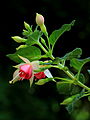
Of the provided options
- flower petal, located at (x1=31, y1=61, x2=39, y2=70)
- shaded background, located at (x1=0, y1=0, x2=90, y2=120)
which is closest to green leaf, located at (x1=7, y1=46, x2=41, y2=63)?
flower petal, located at (x1=31, y1=61, x2=39, y2=70)

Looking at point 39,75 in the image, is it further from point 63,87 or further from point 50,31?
point 50,31

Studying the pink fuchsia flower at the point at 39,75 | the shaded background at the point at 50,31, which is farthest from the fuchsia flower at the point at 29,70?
the shaded background at the point at 50,31

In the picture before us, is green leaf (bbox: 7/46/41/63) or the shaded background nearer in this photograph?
green leaf (bbox: 7/46/41/63)

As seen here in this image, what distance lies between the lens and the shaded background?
2619 millimetres

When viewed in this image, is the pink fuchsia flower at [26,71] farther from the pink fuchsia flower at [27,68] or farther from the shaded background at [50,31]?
the shaded background at [50,31]

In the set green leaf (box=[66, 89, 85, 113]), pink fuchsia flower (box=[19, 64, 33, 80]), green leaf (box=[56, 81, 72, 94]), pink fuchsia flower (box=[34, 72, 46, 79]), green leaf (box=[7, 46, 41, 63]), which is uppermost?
green leaf (box=[7, 46, 41, 63])

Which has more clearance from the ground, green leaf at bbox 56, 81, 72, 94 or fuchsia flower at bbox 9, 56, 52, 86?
fuchsia flower at bbox 9, 56, 52, 86

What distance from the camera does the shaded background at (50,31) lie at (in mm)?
2619

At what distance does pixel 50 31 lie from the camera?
9.09 ft

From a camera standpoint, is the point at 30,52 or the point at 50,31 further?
the point at 50,31

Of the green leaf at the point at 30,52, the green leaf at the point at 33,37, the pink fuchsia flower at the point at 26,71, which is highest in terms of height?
the green leaf at the point at 33,37

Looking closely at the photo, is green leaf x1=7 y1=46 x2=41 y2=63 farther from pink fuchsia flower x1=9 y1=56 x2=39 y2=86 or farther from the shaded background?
the shaded background

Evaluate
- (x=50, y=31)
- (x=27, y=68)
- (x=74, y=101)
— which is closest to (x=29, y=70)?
(x=27, y=68)

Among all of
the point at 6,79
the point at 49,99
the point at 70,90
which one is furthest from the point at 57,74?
the point at 70,90
